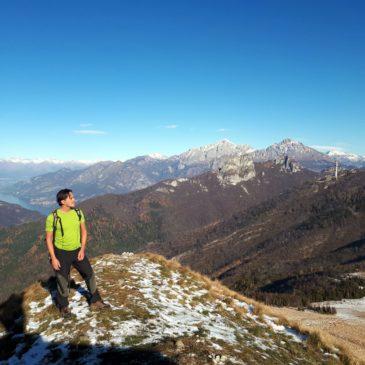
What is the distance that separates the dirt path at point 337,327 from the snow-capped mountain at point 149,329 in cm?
192

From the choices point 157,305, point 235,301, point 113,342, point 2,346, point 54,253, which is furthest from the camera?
point 235,301

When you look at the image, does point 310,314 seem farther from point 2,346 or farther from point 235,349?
point 2,346

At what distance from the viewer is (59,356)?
11.7 metres

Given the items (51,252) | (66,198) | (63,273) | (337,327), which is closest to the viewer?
(66,198)

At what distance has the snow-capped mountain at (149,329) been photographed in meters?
11.5

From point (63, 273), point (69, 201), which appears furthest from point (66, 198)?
point (63, 273)

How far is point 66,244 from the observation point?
46.7 ft

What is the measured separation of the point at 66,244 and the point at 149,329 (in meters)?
4.54

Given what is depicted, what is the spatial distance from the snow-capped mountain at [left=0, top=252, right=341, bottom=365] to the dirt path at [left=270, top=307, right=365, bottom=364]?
1.92m

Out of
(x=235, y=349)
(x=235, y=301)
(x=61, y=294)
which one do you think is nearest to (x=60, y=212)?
(x=61, y=294)

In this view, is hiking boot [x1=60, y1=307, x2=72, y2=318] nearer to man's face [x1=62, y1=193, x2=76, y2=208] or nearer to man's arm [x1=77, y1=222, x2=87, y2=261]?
man's arm [x1=77, y1=222, x2=87, y2=261]

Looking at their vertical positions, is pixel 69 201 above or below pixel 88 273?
above

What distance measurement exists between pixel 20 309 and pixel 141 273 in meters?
6.91

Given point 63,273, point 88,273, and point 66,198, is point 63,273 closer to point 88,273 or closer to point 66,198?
point 88,273
